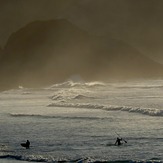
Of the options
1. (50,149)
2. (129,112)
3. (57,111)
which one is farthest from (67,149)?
(57,111)

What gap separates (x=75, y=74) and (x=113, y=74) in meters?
14.3

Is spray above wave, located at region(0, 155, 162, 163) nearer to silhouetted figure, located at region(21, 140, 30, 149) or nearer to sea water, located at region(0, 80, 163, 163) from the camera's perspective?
sea water, located at region(0, 80, 163, 163)

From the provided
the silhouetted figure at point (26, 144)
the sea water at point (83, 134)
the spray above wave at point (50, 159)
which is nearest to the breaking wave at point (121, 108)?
the sea water at point (83, 134)

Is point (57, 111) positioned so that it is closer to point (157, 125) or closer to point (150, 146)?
point (157, 125)

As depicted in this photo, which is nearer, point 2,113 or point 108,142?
point 108,142

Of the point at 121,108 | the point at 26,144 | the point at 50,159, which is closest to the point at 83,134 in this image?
the point at 26,144

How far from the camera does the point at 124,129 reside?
40156 millimetres

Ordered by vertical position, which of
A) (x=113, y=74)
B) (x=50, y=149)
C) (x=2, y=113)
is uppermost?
(x=113, y=74)

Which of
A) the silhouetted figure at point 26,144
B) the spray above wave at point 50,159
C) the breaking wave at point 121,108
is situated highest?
the breaking wave at point 121,108

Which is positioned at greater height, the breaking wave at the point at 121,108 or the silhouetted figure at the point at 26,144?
the breaking wave at the point at 121,108

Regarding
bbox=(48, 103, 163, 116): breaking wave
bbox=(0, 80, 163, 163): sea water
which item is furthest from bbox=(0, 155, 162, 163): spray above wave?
bbox=(48, 103, 163, 116): breaking wave

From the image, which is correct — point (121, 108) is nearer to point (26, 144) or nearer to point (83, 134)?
point (83, 134)

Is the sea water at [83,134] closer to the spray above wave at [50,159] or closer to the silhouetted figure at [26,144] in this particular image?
the spray above wave at [50,159]

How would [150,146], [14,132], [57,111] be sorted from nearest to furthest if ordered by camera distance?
[150,146]
[14,132]
[57,111]
